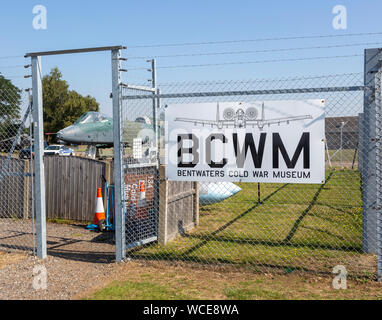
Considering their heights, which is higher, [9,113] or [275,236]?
[9,113]

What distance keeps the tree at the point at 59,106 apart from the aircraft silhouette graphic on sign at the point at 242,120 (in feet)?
165

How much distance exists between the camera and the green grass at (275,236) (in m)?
6.55

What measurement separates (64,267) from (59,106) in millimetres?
52337

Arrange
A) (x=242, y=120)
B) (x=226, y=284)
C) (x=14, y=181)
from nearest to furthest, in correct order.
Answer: (x=226, y=284), (x=242, y=120), (x=14, y=181)

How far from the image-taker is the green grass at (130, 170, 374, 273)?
655 cm

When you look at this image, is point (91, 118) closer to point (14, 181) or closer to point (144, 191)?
point (14, 181)

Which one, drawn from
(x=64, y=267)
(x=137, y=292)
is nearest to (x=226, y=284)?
(x=137, y=292)

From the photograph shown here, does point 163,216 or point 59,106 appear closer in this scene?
point 163,216

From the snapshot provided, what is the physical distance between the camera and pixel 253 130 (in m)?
5.80

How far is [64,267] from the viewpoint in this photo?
6.21 meters

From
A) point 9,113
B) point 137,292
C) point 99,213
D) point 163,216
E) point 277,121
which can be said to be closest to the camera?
point 137,292

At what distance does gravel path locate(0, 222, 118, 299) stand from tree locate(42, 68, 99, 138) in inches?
1887

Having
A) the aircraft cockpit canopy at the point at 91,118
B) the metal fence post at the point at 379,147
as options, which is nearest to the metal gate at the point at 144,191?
the metal fence post at the point at 379,147

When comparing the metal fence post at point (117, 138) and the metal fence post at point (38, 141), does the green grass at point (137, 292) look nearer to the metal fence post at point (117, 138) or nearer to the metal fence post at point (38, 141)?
the metal fence post at point (117, 138)
